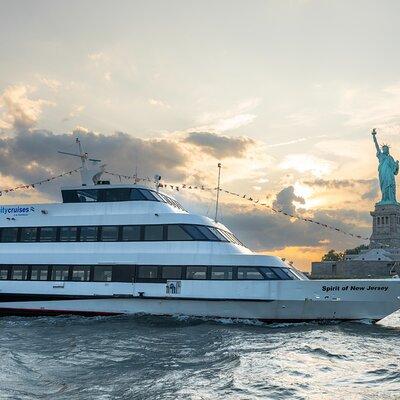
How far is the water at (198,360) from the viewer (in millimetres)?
11625

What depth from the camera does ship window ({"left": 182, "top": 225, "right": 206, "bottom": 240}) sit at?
78.4ft

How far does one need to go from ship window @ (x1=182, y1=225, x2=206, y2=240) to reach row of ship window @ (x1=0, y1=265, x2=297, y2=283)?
59.0 inches

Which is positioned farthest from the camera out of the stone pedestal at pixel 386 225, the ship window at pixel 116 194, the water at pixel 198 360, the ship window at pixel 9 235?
the stone pedestal at pixel 386 225

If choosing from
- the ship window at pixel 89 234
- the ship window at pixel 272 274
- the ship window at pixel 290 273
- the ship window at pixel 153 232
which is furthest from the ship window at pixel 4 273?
the ship window at pixel 290 273

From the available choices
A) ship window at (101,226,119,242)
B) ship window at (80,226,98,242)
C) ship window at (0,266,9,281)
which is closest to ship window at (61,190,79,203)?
ship window at (80,226,98,242)

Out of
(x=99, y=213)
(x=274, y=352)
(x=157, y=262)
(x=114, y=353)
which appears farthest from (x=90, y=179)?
(x=274, y=352)

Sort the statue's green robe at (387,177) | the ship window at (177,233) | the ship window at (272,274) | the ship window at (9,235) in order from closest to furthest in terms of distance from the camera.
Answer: the ship window at (272,274)
the ship window at (177,233)
the ship window at (9,235)
the statue's green robe at (387,177)

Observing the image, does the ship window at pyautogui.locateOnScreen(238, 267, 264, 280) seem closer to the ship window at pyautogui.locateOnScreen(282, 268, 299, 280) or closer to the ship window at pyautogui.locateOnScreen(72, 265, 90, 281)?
the ship window at pyautogui.locateOnScreen(282, 268, 299, 280)

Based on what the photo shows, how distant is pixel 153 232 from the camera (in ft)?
81.0

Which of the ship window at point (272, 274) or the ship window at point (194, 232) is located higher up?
the ship window at point (194, 232)

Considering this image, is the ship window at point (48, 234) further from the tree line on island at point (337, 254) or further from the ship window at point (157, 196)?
the tree line on island at point (337, 254)

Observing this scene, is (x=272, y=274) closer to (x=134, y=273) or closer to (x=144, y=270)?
(x=144, y=270)

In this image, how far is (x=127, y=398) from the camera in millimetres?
10883

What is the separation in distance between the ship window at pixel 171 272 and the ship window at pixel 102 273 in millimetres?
2940
